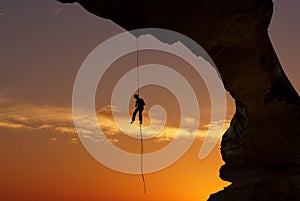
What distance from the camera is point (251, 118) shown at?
711 inches

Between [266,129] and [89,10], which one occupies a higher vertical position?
[89,10]

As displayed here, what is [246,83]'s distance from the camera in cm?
1606

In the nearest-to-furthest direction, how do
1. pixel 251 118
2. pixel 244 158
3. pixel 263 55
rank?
pixel 263 55 → pixel 251 118 → pixel 244 158

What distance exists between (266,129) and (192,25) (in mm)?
8351

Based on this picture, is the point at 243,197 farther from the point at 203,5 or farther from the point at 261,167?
the point at 203,5

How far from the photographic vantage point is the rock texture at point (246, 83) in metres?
11.3

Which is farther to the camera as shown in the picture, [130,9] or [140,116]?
[140,116]

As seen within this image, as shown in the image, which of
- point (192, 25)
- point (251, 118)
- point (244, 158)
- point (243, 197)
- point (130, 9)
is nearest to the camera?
point (130, 9)

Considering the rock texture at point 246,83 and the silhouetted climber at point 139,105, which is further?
the silhouetted climber at point 139,105

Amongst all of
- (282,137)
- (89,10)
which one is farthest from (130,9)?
(282,137)

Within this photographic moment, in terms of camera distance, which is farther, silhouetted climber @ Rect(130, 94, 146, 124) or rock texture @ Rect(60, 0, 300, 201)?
silhouetted climber @ Rect(130, 94, 146, 124)

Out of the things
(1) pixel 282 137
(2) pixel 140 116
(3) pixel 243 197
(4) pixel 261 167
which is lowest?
(3) pixel 243 197

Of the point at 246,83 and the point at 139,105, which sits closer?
the point at 246,83

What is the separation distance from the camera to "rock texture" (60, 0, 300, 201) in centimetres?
1134
